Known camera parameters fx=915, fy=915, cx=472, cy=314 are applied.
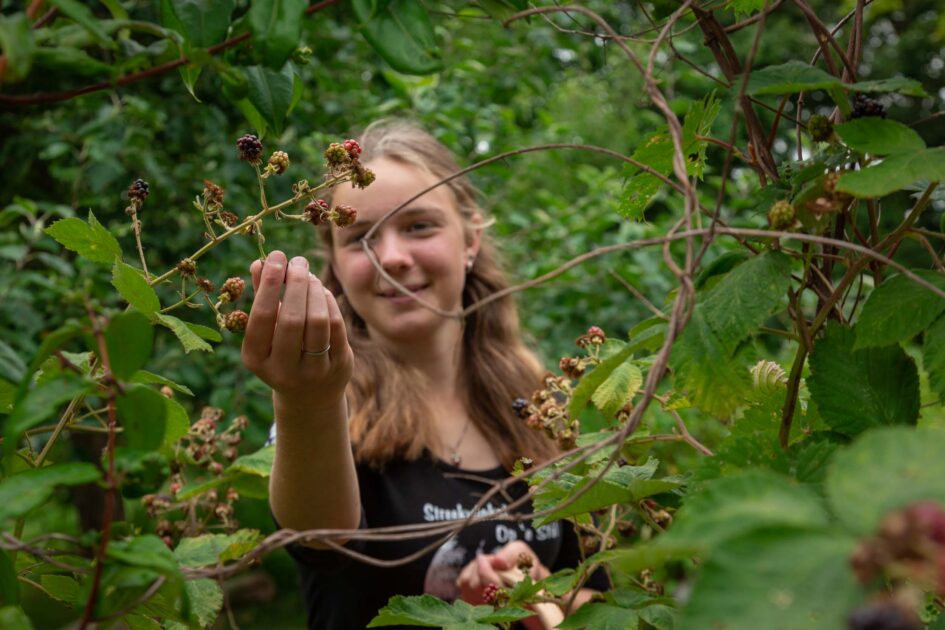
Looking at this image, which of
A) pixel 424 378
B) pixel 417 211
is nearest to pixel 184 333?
pixel 417 211

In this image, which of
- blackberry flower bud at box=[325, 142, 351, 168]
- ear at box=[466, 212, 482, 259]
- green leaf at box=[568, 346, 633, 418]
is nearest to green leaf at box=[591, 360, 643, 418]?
green leaf at box=[568, 346, 633, 418]

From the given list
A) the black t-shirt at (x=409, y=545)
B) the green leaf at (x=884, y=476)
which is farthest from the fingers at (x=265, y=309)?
the black t-shirt at (x=409, y=545)

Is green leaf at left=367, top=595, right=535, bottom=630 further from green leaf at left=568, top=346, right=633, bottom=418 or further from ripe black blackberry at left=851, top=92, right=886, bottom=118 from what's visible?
ripe black blackberry at left=851, top=92, right=886, bottom=118

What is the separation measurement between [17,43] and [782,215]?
0.58 m

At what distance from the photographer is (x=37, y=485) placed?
23.1 inches

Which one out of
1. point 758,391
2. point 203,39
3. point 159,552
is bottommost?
point 758,391

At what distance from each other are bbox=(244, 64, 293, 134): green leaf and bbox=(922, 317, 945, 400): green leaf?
58 centimetres

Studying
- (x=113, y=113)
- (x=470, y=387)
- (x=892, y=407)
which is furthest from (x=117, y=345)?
(x=113, y=113)

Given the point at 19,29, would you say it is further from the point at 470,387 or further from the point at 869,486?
the point at 470,387

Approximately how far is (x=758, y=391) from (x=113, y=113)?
2907 millimetres

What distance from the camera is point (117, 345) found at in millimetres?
615

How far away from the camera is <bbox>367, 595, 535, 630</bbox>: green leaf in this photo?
94 centimetres

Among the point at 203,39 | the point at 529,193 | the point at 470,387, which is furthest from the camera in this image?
the point at 529,193

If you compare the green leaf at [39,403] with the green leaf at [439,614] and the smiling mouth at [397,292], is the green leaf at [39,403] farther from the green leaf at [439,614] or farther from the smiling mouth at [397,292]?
the smiling mouth at [397,292]
